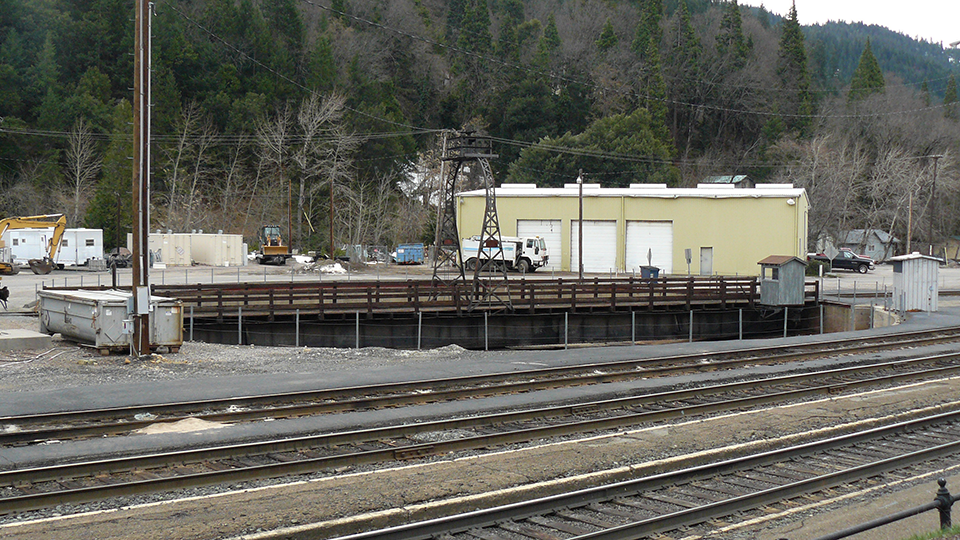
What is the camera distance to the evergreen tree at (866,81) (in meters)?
125

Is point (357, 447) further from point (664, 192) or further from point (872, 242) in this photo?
point (872, 242)

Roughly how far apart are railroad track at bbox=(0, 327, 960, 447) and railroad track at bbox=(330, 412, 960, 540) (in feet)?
21.0

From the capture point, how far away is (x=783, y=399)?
16.7 m

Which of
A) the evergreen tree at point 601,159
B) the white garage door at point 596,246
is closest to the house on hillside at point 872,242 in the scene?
the evergreen tree at point 601,159

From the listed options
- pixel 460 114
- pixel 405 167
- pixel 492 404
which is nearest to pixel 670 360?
pixel 492 404

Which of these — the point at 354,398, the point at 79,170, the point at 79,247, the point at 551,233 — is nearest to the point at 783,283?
the point at 551,233

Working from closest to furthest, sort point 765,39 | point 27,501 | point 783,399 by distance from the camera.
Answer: point 27,501 → point 783,399 → point 765,39

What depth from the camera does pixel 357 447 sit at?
1230 cm

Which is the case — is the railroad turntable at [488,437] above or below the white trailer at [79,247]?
below

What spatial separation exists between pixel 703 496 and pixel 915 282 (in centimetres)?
3059

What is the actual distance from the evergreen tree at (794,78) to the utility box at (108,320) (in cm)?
10551

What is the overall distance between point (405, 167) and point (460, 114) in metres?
14.3

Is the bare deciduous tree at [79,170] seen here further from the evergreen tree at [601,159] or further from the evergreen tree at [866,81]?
the evergreen tree at [866,81]

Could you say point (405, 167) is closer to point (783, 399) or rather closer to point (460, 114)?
point (460, 114)
